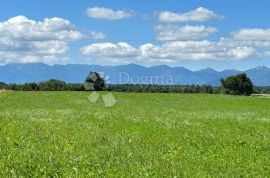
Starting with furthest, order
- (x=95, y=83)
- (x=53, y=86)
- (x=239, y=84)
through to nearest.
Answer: (x=239, y=84) → (x=53, y=86) → (x=95, y=83)

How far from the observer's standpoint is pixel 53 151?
17109mm

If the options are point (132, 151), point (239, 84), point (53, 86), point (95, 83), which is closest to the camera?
point (132, 151)

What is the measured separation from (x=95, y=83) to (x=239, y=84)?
4479cm

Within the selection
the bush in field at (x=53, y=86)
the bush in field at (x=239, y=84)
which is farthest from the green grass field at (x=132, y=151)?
the bush in field at (x=239, y=84)

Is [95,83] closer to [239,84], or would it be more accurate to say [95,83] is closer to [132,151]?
[239,84]

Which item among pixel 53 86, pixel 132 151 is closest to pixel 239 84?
pixel 53 86

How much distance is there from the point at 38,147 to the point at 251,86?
13855 cm

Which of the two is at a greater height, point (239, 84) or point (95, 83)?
point (95, 83)

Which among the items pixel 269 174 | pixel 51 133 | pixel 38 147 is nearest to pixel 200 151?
pixel 269 174

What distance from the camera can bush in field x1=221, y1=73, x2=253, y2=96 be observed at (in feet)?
495

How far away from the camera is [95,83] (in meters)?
131

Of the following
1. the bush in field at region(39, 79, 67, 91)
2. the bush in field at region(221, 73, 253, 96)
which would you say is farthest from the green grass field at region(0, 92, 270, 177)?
the bush in field at region(221, 73, 253, 96)

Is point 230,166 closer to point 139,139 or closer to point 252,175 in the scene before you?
point 252,175

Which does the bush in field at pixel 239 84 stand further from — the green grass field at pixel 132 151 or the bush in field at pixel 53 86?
the green grass field at pixel 132 151
